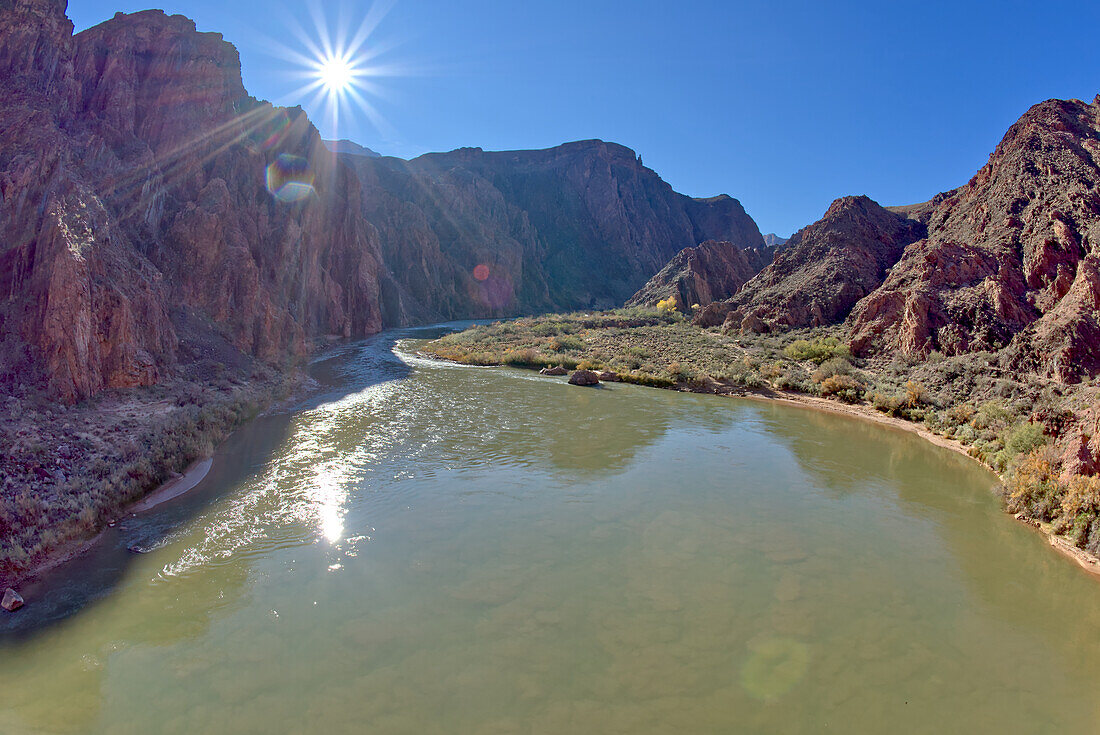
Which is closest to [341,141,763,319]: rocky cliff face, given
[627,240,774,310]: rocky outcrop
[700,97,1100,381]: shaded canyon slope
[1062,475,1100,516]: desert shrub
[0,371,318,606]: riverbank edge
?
[627,240,774,310]: rocky outcrop

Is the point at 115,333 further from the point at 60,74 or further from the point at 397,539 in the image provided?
the point at 60,74

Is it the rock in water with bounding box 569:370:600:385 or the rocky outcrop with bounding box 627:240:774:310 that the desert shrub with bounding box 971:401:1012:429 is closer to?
the rock in water with bounding box 569:370:600:385

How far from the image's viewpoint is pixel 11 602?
7855 mm

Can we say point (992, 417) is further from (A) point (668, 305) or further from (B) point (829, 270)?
(A) point (668, 305)

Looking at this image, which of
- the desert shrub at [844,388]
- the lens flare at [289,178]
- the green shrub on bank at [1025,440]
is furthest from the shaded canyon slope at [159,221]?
the desert shrub at [844,388]

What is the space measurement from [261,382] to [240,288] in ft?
22.5

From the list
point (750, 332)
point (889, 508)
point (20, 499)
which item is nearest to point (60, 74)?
point (20, 499)

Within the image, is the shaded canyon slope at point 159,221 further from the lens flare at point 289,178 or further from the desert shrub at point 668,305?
the desert shrub at point 668,305

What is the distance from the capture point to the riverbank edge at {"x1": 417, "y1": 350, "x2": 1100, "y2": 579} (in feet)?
33.4

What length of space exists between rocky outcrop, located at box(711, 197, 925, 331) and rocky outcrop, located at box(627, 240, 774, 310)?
15216 millimetres

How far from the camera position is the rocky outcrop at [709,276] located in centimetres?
6347

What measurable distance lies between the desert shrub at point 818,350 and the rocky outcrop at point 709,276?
1198 inches

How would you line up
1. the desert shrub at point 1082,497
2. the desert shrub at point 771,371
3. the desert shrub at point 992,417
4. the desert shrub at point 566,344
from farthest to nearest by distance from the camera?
the desert shrub at point 566,344, the desert shrub at point 771,371, the desert shrub at point 992,417, the desert shrub at point 1082,497

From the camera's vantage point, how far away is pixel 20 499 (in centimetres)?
975
